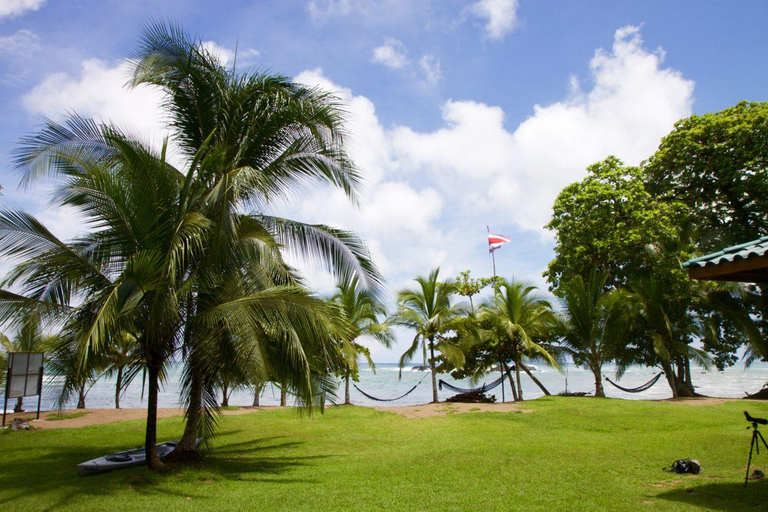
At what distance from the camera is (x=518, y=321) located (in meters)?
16.7

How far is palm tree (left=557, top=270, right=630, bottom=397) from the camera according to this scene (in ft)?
51.5

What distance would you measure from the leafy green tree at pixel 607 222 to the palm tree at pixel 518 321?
1411mm

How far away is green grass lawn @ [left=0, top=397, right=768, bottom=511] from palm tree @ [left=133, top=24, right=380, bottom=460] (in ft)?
6.30

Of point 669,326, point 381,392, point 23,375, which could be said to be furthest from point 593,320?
point 381,392

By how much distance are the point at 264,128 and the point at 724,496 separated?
7236 millimetres

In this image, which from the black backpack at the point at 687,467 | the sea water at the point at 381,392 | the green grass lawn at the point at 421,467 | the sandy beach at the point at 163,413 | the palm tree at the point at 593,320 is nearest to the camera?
the green grass lawn at the point at 421,467

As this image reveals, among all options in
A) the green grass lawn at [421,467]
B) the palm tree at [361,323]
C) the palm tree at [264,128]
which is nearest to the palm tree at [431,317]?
the palm tree at [361,323]

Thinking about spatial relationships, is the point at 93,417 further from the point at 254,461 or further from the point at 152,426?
the point at 152,426

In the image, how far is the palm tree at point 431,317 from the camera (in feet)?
53.4

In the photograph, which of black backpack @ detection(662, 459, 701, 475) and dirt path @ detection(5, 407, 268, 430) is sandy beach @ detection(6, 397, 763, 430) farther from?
black backpack @ detection(662, 459, 701, 475)

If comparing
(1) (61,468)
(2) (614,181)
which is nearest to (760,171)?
(2) (614,181)

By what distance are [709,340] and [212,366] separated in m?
17.4

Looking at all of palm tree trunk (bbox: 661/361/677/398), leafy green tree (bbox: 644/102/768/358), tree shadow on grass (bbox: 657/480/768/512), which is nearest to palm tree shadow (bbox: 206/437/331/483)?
tree shadow on grass (bbox: 657/480/768/512)

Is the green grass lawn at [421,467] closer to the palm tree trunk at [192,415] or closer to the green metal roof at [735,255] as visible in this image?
the palm tree trunk at [192,415]
